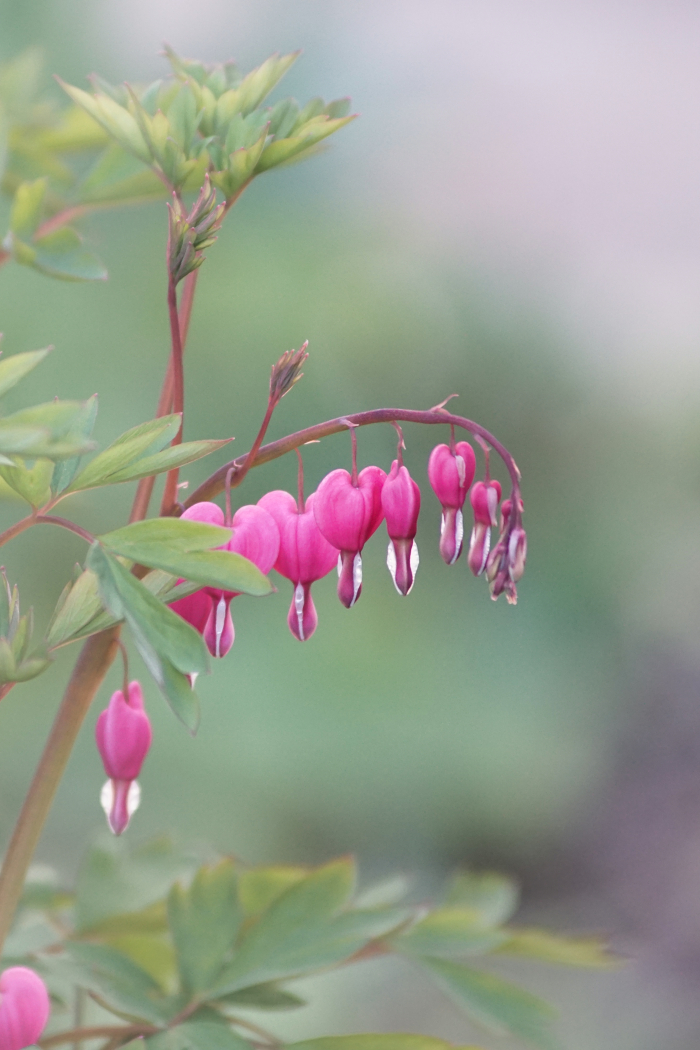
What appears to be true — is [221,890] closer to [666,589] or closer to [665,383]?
[666,589]

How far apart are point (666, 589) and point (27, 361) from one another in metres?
3.07

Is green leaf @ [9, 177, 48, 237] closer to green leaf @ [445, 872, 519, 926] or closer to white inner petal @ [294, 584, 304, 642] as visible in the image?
white inner petal @ [294, 584, 304, 642]

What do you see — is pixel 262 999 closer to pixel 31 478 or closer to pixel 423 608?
pixel 31 478

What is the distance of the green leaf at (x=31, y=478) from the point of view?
1.36 ft

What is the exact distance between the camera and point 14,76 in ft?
2.68

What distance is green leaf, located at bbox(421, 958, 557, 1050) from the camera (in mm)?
653

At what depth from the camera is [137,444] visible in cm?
41

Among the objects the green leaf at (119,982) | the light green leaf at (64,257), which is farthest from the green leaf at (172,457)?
the green leaf at (119,982)

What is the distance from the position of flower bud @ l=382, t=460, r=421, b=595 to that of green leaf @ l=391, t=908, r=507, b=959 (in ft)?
1.12

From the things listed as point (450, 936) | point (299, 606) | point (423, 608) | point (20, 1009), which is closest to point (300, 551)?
point (299, 606)

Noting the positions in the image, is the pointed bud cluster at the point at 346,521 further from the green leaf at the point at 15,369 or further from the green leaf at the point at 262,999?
the green leaf at the point at 262,999

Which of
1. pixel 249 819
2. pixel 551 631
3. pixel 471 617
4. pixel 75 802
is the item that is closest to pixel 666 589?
pixel 551 631

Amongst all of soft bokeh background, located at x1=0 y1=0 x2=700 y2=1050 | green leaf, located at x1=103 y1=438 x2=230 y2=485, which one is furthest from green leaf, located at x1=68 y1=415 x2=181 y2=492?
soft bokeh background, located at x1=0 y1=0 x2=700 y2=1050

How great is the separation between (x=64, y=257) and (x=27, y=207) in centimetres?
4
